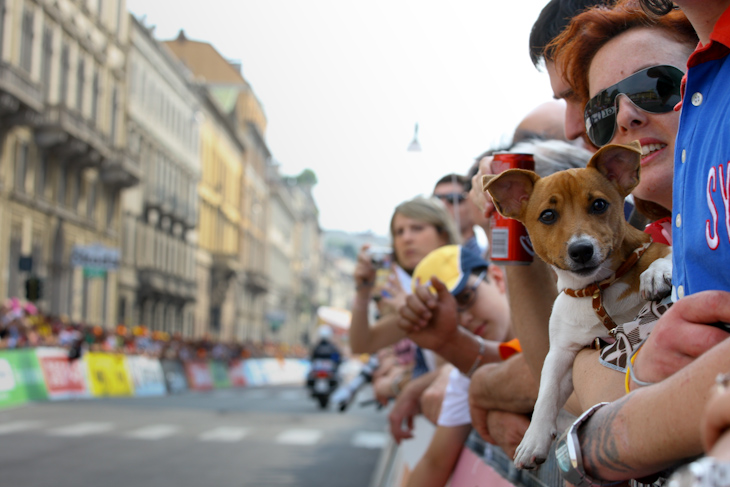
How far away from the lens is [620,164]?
2.09 metres

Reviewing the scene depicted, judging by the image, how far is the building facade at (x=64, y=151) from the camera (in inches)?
1259

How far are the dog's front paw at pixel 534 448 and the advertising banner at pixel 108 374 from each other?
24302mm

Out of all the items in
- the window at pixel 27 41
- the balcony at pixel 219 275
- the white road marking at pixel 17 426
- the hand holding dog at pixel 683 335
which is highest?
the window at pixel 27 41

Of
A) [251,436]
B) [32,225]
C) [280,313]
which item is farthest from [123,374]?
[280,313]

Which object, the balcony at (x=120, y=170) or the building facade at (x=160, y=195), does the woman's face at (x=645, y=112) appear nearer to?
the balcony at (x=120, y=170)

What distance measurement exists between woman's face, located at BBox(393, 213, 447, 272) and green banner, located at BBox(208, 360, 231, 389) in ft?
123

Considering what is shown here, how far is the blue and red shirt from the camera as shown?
1.45 m

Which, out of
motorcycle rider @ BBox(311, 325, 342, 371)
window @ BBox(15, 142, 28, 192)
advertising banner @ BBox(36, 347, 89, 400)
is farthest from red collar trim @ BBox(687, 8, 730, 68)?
window @ BBox(15, 142, 28, 192)

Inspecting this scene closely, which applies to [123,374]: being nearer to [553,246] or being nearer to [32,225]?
[32,225]

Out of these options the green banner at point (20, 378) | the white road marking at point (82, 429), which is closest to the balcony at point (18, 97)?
the green banner at point (20, 378)

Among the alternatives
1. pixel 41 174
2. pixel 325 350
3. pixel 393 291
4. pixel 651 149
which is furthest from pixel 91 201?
pixel 651 149

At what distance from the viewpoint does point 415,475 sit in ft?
13.4

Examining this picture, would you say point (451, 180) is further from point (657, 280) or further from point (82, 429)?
point (82, 429)

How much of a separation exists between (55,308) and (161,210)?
56.8 ft
